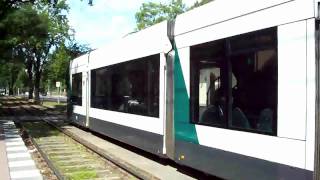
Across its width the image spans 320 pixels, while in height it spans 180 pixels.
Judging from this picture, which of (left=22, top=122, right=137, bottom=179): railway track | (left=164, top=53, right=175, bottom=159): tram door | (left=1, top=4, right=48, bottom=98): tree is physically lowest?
(left=22, top=122, right=137, bottom=179): railway track

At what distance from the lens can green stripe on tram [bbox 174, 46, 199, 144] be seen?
936cm

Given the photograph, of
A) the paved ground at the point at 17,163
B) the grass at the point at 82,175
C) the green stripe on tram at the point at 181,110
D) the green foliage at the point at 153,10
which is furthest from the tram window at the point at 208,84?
the green foliage at the point at 153,10

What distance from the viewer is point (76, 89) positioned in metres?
22.7

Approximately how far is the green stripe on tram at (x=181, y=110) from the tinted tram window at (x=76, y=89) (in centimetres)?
1185

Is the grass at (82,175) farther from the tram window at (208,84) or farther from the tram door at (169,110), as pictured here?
the tram window at (208,84)

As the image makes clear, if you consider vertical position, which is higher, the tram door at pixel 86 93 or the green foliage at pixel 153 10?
the green foliage at pixel 153 10

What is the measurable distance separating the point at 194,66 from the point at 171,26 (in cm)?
159

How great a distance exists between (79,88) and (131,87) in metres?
9.09

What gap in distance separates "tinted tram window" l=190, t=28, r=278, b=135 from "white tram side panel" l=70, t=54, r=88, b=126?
454 inches

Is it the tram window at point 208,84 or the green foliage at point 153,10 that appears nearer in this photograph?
the tram window at point 208,84

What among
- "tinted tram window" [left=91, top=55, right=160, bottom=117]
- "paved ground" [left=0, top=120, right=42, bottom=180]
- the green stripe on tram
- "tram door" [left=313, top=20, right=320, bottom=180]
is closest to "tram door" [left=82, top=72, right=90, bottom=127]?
"tinted tram window" [left=91, top=55, right=160, bottom=117]

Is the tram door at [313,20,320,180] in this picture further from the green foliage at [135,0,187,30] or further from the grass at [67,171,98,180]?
the green foliage at [135,0,187,30]

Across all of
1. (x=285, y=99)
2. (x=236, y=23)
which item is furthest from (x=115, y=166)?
(x=285, y=99)

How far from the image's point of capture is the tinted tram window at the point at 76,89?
21531mm
